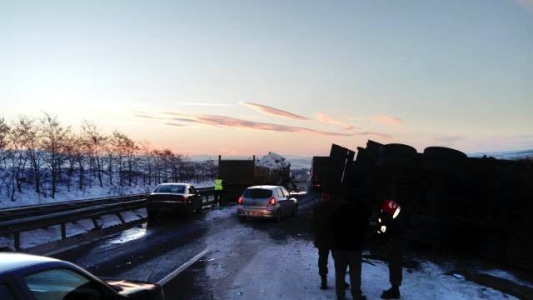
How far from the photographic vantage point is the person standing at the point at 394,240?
8.60 m

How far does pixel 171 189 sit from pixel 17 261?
757 inches

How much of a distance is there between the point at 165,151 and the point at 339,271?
6913cm

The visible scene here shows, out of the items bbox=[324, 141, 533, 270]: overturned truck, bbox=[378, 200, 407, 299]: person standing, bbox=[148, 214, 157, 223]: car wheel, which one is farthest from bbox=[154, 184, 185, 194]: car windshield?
bbox=[378, 200, 407, 299]: person standing

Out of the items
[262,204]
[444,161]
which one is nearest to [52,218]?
[262,204]

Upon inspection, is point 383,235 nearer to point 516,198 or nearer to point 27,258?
point 516,198

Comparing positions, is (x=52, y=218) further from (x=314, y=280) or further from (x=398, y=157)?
(x=398, y=157)

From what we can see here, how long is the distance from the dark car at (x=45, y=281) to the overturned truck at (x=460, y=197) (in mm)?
8539

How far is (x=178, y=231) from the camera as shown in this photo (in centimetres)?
1811

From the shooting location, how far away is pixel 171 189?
74.7 ft

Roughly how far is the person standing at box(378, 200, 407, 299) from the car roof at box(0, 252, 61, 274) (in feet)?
19.9

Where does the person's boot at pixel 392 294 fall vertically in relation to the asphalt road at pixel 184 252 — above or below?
above

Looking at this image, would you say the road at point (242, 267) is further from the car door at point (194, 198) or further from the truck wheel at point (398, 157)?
the car door at point (194, 198)

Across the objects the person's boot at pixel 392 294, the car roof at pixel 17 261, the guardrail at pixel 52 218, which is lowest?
the person's boot at pixel 392 294

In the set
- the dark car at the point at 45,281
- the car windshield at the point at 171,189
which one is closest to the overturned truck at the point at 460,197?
Answer: the dark car at the point at 45,281
